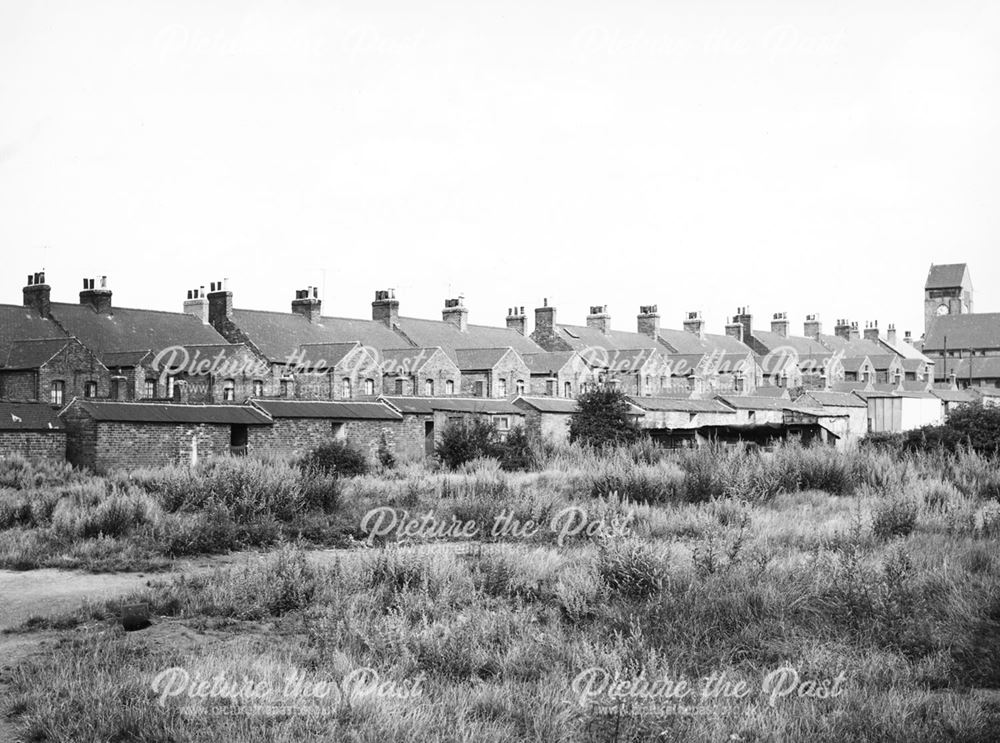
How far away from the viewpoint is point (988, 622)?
9258 mm

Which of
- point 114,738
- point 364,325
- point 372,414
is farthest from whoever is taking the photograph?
point 364,325

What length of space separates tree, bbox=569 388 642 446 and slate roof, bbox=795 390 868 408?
25.5 meters

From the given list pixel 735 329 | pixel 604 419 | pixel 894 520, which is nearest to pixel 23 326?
pixel 604 419

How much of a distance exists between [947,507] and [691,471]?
19.5 ft

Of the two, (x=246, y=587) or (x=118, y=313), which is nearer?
(x=246, y=587)

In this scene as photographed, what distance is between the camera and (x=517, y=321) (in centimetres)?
7250

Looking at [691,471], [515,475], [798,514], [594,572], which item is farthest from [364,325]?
[594,572]

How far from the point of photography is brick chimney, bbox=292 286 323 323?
58.4 meters

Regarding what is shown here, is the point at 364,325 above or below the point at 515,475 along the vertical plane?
above

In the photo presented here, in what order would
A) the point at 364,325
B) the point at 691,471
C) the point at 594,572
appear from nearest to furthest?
the point at 594,572, the point at 691,471, the point at 364,325

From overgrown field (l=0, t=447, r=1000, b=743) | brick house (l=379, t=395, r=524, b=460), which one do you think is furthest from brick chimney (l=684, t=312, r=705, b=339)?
overgrown field (l=0, t=447, r=1000, b=743)

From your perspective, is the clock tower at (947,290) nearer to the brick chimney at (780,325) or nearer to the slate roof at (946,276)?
the slate roof at (946,276)

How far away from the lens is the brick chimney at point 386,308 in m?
62.8

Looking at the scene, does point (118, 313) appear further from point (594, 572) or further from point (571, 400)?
point (594, 572)
